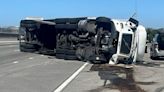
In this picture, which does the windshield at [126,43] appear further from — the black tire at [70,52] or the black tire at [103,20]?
the black tire at [70,52]

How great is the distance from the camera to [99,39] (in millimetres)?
27844

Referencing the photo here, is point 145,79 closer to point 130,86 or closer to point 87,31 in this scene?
point 130,86

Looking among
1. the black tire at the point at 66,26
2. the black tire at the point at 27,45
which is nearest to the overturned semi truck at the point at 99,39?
the black tire at the point at 66,26

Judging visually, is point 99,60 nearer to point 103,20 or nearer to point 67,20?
point 103,20

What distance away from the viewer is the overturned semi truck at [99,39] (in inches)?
1068

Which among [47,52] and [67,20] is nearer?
[67,20]

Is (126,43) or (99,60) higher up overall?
(126,43)

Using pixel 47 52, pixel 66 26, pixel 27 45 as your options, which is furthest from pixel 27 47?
pixel 66 26

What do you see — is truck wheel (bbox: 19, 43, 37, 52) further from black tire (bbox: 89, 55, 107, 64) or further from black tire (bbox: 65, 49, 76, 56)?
black tire (bbox: 89, 55, 107, 64)

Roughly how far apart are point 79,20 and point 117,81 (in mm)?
12396

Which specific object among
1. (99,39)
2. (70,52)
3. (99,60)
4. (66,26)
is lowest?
(99,60)

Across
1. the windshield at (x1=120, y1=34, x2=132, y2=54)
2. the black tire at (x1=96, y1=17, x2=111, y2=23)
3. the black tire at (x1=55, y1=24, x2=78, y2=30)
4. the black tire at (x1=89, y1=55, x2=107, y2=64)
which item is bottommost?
→ the black tire at (x1=89, y1=55, x2=107, y2=64)

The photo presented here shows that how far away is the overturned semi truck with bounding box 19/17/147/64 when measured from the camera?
89.0 ft

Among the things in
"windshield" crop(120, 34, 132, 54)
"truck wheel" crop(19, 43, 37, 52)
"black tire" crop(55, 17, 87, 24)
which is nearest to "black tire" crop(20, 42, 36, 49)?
"truck wheel" crop(19, 43, 37, 52)
